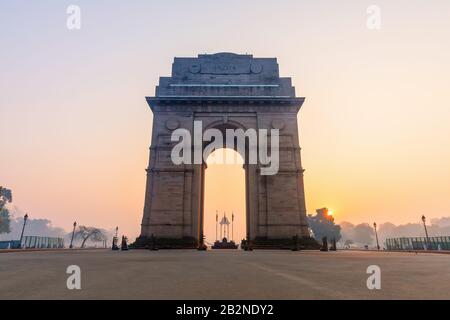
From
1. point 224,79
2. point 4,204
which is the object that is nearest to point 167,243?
point 224,79

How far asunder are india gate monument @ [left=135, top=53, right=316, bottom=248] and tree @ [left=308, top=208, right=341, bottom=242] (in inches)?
2231

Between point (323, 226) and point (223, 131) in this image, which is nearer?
point (223, 131)

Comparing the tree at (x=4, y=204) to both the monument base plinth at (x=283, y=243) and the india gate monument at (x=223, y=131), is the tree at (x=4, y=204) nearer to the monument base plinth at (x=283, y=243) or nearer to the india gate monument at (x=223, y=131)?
the india gate monument at (x=223, y=131)

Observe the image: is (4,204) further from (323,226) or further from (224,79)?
(323,226)

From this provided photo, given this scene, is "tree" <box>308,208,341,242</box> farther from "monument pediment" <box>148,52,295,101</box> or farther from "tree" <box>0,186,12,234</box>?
"tree" <box>0,186,12,234</box>

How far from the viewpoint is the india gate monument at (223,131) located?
2350cm

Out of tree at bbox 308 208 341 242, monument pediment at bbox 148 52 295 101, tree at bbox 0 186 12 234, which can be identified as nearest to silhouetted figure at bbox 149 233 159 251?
monument pediment at bbox 148 52 295 101

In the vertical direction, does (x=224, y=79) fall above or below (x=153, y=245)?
above

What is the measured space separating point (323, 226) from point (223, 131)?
194ft

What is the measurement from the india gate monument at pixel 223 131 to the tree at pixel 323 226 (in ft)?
186

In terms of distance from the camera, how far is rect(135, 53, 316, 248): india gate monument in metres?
23.5

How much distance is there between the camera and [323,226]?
77000 millimetres

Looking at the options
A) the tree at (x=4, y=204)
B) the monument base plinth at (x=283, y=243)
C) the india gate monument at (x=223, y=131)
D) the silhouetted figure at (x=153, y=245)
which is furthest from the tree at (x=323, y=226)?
the tree at (x=4, y=204)
